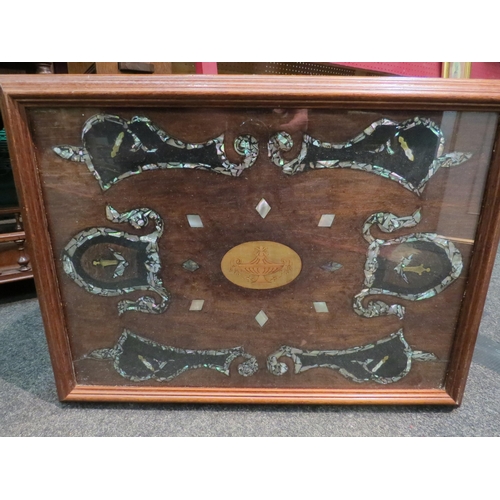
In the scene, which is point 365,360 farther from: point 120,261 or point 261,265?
point 120,261

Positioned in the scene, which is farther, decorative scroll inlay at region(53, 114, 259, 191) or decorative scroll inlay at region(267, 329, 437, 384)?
decorative scroll inlay at region(267, 329, 437, 384)

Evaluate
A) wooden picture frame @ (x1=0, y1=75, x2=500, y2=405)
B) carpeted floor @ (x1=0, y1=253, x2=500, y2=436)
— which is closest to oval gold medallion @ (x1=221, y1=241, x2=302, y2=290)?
wooden picture frame @ (x1=0, y1=75, x2=500, y2=405)

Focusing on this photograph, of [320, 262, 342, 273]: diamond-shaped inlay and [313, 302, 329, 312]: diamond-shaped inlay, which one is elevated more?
[320, 262, 342, 273]: diamond-shaped inlay

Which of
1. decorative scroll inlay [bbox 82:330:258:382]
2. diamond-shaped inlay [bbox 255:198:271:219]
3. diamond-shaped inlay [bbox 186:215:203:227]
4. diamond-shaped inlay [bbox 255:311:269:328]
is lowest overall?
decorative scroll inlay [bbox 82:330:258:382]

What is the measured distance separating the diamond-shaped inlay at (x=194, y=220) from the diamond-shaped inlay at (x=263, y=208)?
95mm

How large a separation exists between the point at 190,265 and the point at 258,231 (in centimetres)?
13

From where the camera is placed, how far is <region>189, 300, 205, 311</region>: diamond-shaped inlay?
651 mm

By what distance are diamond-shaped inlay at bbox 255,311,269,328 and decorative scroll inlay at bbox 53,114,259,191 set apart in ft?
0.81

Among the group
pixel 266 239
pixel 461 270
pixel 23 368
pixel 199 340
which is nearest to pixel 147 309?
pixel 199 340

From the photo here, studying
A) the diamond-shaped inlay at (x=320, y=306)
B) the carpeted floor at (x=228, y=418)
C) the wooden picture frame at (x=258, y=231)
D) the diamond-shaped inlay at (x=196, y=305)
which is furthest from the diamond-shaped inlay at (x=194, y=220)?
the carpeted floor at (x=228, y=418)

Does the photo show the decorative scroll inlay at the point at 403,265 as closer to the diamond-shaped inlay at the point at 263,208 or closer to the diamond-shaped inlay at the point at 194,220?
the diamond-shaped inlay at the point at 263,208

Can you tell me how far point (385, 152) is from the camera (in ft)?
1.83

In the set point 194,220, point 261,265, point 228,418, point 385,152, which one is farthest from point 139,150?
point 228,418

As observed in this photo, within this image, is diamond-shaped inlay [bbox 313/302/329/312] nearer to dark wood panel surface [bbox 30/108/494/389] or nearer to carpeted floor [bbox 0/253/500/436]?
dark wood panel surface [bbox 30/108/494/389]
